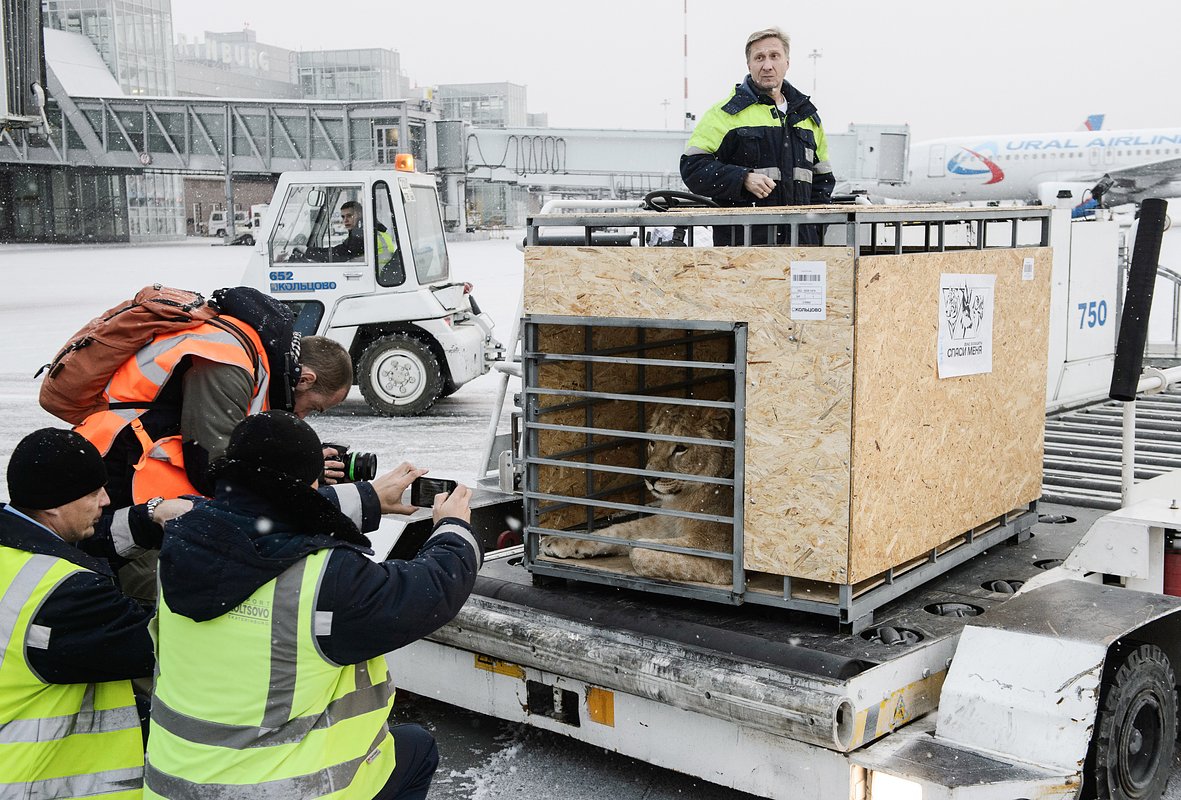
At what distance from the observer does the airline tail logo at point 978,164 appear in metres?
48.7

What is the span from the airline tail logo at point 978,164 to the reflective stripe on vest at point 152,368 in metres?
49.0

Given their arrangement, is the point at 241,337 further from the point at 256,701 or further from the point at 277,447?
the point at 256,701

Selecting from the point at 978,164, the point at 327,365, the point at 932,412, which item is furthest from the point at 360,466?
the point at 978,164

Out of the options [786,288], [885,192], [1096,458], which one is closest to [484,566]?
[786,288]

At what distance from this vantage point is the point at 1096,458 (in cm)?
557

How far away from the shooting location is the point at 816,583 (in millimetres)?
3619

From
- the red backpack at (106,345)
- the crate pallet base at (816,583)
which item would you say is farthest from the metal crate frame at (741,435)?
the red backpack at (106,345)

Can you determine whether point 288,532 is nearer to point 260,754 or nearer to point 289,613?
point 289,613

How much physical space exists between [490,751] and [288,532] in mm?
2041

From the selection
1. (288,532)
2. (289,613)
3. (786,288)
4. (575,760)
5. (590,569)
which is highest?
(786,288)

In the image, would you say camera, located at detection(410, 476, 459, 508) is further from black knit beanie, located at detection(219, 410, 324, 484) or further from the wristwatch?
black knit beanie, located at detection(219, 410, 324, 484)

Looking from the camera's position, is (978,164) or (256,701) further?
(978,164)

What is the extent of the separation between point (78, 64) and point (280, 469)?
62772 mm

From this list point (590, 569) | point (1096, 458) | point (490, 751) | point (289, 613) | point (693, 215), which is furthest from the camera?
point (1096, 458)
